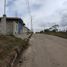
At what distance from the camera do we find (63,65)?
801 cm

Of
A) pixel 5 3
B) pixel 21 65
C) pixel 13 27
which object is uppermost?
pixel 5 3

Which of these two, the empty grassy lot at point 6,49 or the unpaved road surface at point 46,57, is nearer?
the empty grassy lot at point 6,49

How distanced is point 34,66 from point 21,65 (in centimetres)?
78

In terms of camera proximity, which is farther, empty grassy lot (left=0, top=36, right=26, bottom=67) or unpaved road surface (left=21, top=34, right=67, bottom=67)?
unpaved road surface (left=21, top=34, right=67, bottom=67)

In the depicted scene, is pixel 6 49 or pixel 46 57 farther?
pixel 6 49

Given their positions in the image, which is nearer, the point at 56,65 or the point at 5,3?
the point at 56,65

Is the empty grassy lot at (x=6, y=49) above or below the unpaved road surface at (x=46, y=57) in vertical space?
above

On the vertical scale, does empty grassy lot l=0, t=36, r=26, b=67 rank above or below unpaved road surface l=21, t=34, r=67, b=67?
above

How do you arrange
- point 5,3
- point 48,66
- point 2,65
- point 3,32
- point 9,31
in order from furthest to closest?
point 9,31 → point 3,32 → point 5,3 → point 48,66 → point 2,65

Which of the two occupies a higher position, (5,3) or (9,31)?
(5,3)

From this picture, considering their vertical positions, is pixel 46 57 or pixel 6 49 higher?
pixel 6 49

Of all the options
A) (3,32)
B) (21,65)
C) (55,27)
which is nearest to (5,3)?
(3,32)

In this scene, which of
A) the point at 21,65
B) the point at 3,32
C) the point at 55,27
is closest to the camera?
the point at 21,65

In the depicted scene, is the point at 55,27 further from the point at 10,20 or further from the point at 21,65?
the point at 21,65
